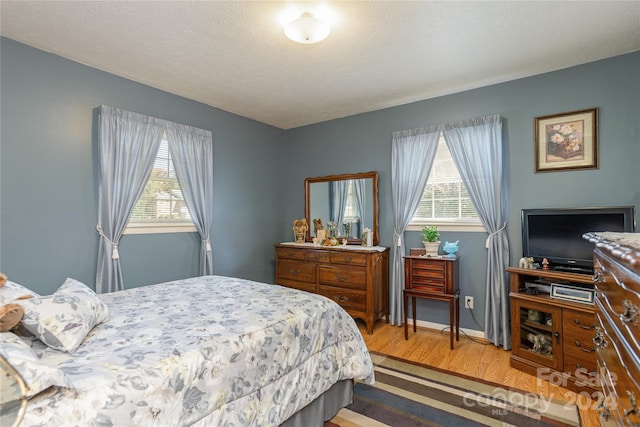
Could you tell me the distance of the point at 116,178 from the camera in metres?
2.81

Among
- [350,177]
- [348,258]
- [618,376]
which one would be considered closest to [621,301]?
[618,376]

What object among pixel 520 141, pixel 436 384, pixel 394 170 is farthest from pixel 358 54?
pixel 436 384

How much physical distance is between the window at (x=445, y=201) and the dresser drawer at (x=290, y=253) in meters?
1.35

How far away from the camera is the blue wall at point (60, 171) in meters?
2.33

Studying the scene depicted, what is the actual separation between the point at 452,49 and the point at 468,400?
8.46 ft

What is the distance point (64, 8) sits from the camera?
1988 millimetres

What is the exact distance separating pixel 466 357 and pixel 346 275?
1375 mm

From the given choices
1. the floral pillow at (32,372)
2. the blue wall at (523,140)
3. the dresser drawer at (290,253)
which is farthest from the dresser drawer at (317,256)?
the floral pillow at (32,372)

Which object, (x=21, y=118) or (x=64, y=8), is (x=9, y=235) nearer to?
(x=21, y=118)

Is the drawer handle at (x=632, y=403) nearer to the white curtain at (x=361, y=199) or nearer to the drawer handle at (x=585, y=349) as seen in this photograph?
the drawer handle at (x=585, y=349)

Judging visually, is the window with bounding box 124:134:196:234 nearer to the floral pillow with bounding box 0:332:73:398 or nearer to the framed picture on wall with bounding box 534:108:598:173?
the floral pillow with bounding box 0:332:73:398

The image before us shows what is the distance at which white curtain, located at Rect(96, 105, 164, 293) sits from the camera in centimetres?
273

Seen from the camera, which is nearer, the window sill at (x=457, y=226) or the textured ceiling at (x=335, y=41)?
the textured ceiling at (x=335, y=41)

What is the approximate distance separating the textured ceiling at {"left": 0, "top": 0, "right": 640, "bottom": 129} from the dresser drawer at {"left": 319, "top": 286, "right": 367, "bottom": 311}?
2173 millimetres
